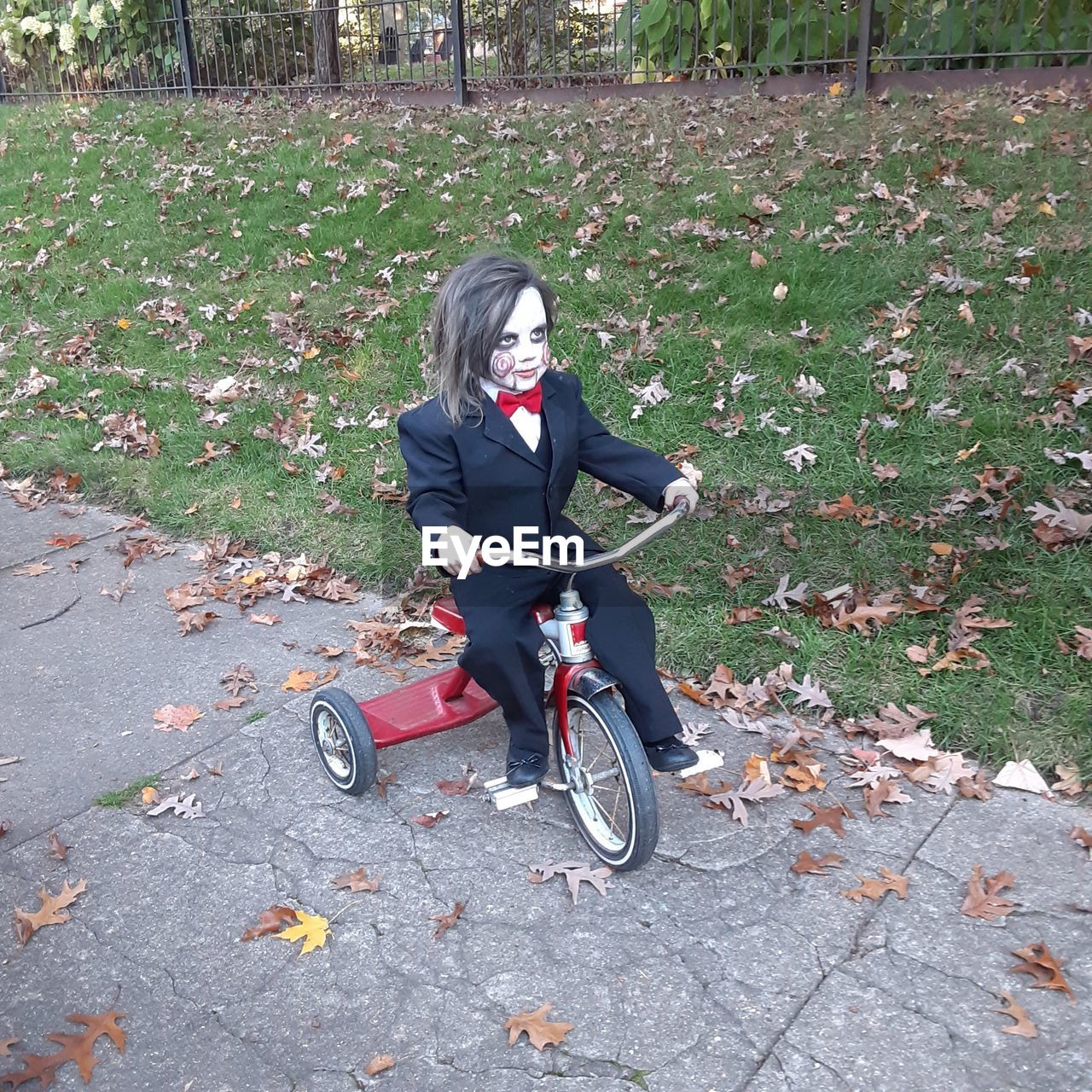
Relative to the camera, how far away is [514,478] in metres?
2.93

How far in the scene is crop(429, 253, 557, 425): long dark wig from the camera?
2.79 metres

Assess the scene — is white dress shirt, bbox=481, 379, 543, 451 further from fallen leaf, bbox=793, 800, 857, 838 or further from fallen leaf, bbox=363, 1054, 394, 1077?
fallen leaf, bbox=363, 1054, 394, 1077

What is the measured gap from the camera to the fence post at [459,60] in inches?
403

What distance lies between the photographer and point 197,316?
7.33 metres

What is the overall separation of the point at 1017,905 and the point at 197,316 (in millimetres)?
6436

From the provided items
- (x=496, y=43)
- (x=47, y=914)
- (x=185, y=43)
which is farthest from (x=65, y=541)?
(x=185, y=43)

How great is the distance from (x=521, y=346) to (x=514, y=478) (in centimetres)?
37

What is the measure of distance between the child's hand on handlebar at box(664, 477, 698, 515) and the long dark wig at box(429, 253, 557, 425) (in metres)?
0.56

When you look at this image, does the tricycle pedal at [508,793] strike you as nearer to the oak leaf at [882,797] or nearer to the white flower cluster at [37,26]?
the oak leaf at [882,797]

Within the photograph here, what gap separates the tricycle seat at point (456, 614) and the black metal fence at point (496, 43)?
6.87m

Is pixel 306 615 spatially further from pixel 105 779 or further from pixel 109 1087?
pixel 109 1087

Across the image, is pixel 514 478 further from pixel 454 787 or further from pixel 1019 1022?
pixel 1019 1022

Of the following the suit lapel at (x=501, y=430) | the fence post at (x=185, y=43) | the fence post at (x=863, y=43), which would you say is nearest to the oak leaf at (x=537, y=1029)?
the suit lapel at (x=501, y=430)

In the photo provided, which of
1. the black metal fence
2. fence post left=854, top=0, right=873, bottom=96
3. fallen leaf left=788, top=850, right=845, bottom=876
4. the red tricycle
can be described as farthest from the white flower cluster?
fallen leaf left=788, top=850, right=845, bottom=876
